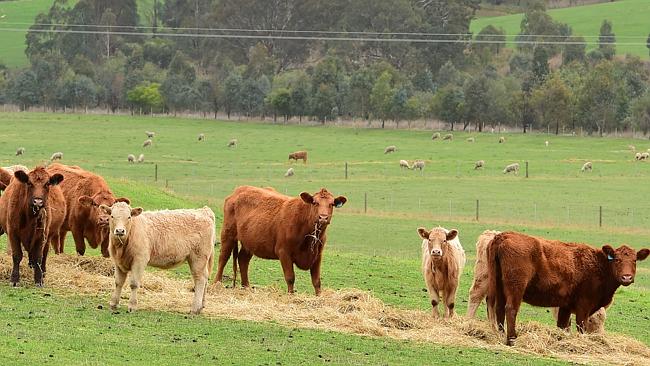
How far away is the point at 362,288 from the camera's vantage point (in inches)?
942

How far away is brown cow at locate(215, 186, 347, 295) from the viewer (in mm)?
21406

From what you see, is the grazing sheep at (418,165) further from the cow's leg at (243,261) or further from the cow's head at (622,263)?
the cow's head at (622,263)

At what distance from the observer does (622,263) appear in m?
18.5

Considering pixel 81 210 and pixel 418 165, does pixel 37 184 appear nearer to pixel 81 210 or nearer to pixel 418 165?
pixel 81 210

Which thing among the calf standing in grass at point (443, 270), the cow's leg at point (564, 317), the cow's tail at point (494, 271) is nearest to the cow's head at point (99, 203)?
the calf standing in grass at point (443, 270)

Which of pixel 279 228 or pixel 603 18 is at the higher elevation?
pixel 603 18

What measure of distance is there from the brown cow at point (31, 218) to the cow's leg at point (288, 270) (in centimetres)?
434

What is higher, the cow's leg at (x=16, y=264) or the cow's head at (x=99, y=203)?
the cow's head at (x=99, y=203)

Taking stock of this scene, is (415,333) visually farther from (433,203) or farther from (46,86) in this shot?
(46,86)

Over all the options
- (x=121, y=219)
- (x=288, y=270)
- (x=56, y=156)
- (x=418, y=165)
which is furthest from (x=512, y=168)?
(x=121, y=219)

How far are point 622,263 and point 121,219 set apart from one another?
7957 mm

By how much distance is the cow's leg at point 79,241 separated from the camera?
76.0ft

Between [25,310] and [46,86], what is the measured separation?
11020cm

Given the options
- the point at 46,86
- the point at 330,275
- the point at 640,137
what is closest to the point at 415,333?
the point at 330,275
